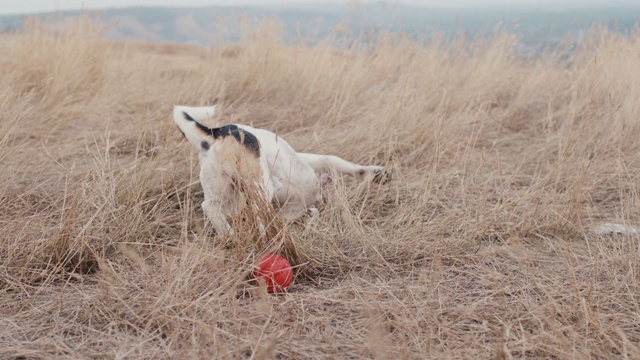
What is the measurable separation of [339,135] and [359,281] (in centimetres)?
214

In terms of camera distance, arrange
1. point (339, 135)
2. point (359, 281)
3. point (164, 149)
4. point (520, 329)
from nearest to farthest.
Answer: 1. point (520, 329)
2. point (359, 281)
3. point (164, 149)
4. point (339, 135)

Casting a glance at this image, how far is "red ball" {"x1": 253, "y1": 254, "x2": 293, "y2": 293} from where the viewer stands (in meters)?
2.46

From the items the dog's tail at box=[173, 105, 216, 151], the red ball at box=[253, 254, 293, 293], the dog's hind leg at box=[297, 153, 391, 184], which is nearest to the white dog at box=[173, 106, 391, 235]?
the dog's tail at box=[173, 105, 216, 151]

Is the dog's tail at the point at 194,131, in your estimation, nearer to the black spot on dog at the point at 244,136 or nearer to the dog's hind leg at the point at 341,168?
the black spot on dog at the point at 244,136

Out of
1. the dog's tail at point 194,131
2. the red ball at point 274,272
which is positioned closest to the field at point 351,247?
the red ball at point 274,272

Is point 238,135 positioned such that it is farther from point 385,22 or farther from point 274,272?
point 385,22

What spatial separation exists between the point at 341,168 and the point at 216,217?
101cm

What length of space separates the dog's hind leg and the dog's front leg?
0.74 m

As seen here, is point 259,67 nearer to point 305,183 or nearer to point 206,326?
point 305,183

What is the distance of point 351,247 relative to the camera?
114 inches

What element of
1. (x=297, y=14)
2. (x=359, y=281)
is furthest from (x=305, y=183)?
(x=297, y=14)

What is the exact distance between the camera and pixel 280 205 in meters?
3.27

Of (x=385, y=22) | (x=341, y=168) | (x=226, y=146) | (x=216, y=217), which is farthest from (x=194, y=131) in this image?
(x=385, y=22)

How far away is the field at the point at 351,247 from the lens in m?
2.15
